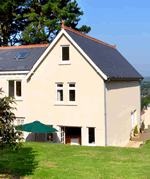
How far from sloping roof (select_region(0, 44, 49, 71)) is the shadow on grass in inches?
369

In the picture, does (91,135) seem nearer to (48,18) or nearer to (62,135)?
(62,135)

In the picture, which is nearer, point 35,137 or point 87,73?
point 87,73

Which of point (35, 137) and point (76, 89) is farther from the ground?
point (76, 89)

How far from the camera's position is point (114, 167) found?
12.1 meters

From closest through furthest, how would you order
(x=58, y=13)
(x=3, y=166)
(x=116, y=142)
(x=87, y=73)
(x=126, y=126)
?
(x=3, y=166)
(x=87, y=73)
(x=116, y=142)
(x=126, y=126)
(x=58, y=13)

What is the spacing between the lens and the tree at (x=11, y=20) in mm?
41469

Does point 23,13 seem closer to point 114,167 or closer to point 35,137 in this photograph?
point 35,137

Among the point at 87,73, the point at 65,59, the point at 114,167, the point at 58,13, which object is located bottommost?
the point at 114,167

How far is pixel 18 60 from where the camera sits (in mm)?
24812

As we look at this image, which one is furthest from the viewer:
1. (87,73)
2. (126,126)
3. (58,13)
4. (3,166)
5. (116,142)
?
(58,13)

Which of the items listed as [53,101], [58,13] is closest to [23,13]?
[58,13]

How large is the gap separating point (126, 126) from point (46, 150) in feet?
37.6

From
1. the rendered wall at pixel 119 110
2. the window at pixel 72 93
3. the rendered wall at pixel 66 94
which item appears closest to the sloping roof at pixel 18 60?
the rendered wall at pixel 66 94

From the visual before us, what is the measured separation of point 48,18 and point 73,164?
35.7 metres
